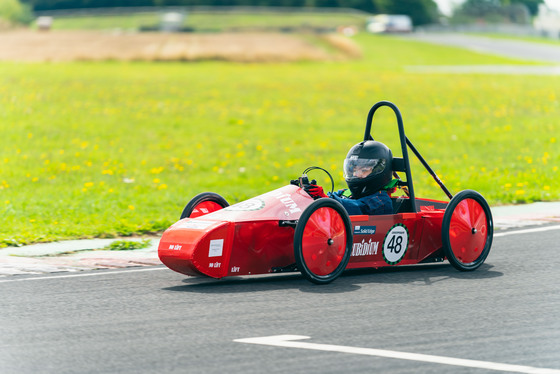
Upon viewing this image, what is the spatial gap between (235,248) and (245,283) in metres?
0.47

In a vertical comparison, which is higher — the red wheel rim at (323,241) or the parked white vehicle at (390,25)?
the parked white vehicle at (390,25)

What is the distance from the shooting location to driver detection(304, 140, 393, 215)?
855 cm

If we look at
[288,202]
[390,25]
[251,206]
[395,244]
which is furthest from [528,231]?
[390,25]

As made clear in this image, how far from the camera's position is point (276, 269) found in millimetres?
7984

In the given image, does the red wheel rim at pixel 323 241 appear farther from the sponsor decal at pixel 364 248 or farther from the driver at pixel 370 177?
the driver at pixel 370 177

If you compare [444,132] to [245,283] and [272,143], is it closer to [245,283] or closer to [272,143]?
[272,143]

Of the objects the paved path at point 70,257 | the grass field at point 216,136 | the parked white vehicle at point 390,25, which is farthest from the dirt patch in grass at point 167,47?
the paved path at point 70,257

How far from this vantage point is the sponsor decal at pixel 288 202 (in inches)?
318

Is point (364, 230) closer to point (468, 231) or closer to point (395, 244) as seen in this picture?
point (395, 244)

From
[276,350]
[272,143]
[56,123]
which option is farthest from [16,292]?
[56,123]

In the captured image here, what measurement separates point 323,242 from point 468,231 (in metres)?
1.65

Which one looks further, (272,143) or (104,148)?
(272,143)

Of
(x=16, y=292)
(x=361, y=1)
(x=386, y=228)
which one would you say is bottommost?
(x=16, y=292)

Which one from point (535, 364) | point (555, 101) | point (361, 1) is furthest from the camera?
point (361, 1)
